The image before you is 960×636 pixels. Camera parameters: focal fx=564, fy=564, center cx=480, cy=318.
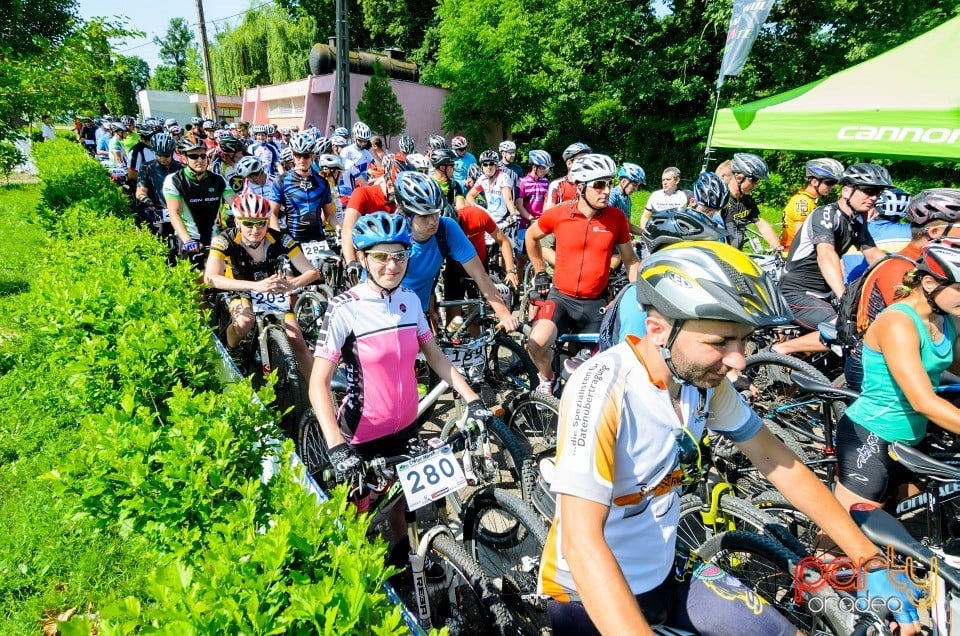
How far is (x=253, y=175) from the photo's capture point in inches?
285

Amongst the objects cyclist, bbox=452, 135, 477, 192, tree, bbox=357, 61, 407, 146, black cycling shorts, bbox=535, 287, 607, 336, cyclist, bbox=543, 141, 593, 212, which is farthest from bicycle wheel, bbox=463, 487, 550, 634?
tree, bbox=357, 61, 407, 146

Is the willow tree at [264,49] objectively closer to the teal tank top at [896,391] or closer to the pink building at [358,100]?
the pink building at [358,100]

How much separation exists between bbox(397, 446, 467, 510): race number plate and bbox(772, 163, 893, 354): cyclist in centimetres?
383

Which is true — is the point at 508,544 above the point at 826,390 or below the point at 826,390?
below

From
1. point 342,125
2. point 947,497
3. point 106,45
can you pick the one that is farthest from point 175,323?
point 342,125

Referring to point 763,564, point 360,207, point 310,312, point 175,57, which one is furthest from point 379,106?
point 175,57

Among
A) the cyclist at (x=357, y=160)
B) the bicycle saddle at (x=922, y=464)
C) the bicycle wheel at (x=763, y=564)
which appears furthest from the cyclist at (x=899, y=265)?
the cyclist at (x=357, y=160)

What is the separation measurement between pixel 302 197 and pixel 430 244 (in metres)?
3.45

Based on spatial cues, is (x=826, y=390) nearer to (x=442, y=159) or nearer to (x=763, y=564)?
(x=763, y=564)

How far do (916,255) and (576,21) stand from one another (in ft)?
75.1

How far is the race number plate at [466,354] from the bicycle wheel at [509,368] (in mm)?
620

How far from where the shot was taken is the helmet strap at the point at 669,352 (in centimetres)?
172

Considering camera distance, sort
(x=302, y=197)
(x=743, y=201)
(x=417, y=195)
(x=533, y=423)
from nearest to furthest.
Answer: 1. (x=417, y=195)
2. (x=533, y=423)
3. (x=302, y=197)
4. (x=743, y=201)

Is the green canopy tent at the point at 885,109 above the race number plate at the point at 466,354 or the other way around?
above
